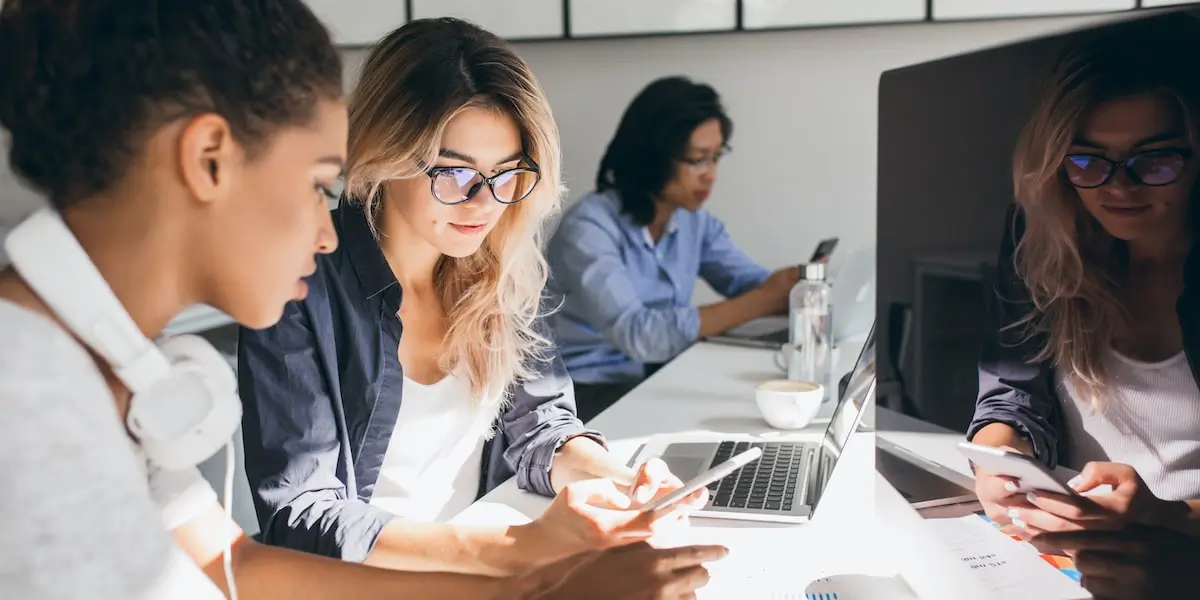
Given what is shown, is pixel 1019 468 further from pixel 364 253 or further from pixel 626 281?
pixel 626 281

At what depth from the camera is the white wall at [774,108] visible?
115 inches

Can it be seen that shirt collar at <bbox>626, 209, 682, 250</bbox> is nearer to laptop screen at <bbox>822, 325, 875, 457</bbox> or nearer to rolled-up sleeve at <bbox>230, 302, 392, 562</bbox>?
laptop screen at <bbox>822, 325, 875, 457</bbox>

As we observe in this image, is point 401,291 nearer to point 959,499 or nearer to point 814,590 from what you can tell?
point 814,590

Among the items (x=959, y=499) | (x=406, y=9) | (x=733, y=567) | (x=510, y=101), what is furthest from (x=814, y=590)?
(x=406, y=9)

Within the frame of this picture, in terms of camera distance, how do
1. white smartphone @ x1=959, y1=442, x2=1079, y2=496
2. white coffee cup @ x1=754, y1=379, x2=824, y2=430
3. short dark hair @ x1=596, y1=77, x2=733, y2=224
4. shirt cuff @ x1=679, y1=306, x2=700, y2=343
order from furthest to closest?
short dark hair @ x1=596, y1=77, x2=733, y2=224 < shirt cuff @ x1=679, y1=306, x2=700, y2=343 < white coffee cup @ x1=754, y1=379, x2=824, y2=430 < white smartphone @ x1=959, y1=442, x2=1079, y2=496

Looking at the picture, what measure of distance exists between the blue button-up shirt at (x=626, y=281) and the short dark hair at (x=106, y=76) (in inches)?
66.9

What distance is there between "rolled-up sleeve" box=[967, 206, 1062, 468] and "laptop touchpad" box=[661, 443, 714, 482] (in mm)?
546

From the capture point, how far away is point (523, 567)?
36.9 inches

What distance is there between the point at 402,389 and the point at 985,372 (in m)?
0.75

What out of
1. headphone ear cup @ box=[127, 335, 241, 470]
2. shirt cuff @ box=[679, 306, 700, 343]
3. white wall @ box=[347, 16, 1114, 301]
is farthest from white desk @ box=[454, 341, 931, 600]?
white wall @ box=[347, 16, 1114, 301]

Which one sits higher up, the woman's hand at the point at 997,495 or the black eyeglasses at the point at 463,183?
the black eyeglasses at the point at 463,183

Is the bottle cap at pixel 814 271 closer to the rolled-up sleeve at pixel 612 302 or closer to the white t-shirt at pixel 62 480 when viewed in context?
the rolled-up sleeve at pixel 612 302

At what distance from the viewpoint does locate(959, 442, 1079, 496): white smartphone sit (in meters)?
0.60

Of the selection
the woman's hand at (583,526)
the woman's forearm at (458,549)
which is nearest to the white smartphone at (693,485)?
the woman's hand at (583,526)
